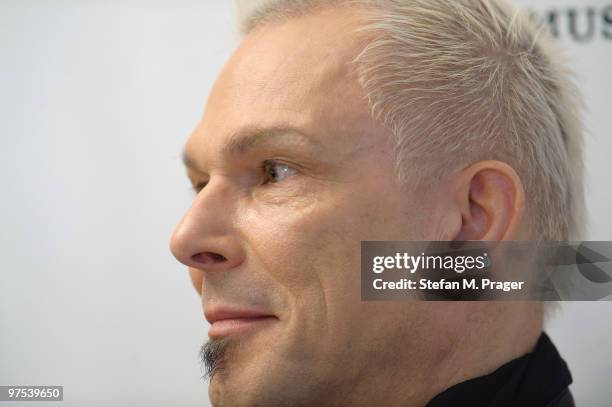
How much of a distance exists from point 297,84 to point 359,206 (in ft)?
0.57

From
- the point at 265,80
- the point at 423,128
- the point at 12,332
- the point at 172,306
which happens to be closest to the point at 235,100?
the point at 265,80

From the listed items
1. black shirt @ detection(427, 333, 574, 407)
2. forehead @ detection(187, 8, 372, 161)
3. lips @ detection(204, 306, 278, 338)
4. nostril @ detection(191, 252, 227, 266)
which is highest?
forehead @ detection(187, 8, 372, 161)

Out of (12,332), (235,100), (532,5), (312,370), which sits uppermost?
(532,5)

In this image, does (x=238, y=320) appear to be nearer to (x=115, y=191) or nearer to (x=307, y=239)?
(x=307, y=239)

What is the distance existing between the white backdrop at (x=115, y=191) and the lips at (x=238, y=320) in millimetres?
467

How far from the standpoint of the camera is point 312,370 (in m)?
0.86

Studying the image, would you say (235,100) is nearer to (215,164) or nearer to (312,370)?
(215,164)

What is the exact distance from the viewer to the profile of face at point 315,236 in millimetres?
857

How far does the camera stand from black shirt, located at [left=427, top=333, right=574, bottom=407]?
34.6 inches

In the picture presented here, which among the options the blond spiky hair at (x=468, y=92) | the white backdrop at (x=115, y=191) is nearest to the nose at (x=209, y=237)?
the blond spiky hair at (x=468, y=92)

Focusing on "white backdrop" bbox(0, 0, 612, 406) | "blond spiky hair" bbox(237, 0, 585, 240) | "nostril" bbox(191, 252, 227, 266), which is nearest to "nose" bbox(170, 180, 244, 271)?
"nostril" bbox(191, 252, 227, 266)

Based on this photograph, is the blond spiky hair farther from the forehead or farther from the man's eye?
the man's eye

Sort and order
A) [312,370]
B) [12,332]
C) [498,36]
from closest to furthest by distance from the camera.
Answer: [312,370], [498,36], [12,332]

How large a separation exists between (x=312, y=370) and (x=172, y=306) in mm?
561
